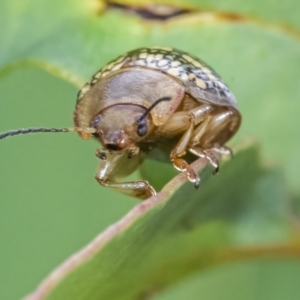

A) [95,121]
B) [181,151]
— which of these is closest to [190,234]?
[181,151]

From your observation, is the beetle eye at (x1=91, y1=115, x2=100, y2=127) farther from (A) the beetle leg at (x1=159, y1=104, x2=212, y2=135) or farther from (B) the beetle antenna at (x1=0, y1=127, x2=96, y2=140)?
(A) the beetle leg at (x1=159, y1=104, x2=212, y2=135)

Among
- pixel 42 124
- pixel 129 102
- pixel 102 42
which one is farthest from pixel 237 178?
pixel 42 124

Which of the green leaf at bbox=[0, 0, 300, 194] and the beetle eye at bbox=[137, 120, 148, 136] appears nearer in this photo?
the green leaf at bbox=[0, 0, 300, 194]

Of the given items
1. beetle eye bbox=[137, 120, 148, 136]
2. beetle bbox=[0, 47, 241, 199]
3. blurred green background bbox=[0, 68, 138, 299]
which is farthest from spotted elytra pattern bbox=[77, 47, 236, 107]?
blurred green background bbox=[0, 68, 138, 299]

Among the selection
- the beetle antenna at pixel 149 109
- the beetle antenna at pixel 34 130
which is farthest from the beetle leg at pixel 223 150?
the beetle antenna at pixel 34 130

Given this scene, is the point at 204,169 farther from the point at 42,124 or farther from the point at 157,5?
the point at 42,124
